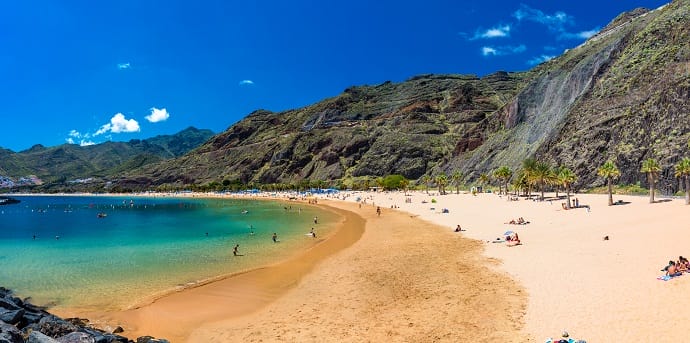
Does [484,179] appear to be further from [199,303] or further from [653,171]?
[199,303]

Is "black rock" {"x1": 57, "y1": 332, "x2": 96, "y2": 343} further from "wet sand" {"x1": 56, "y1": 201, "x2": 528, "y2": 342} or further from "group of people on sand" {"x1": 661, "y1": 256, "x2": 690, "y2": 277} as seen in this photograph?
"group of people on sand" {"x1": 661, "y1": 256, "x2": 690, "y2": 277}

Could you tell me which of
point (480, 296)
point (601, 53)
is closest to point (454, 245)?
point (480, 296)

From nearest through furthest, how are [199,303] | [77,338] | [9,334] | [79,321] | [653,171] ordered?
[9,334]
[77,338]
[79,321]
[199,303]
[653,171]

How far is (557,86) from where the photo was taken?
108 meters

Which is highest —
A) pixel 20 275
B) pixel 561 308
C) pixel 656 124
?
pixel 656 124

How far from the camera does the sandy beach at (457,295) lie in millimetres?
14070

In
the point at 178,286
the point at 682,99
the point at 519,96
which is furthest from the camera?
the point at 519,96

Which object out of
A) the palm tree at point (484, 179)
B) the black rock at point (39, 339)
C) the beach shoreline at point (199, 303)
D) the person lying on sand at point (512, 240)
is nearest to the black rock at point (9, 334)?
the black rock at point (39, 339)

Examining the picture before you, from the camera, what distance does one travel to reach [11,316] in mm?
14086

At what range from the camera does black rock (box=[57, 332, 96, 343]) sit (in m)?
11.9

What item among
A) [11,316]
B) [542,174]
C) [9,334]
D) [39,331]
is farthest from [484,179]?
[9,334]

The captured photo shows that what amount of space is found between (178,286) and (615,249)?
25232 mm

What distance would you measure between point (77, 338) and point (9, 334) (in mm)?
1742

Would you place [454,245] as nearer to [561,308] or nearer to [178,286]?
[561,308]
